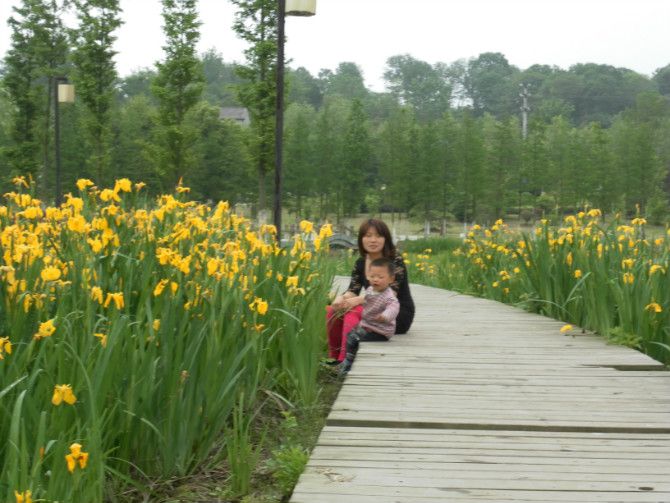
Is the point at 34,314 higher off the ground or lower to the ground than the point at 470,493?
higher

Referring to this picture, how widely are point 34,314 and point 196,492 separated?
2.70 ft

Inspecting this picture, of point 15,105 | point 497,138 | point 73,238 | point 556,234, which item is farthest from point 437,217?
point 73,238

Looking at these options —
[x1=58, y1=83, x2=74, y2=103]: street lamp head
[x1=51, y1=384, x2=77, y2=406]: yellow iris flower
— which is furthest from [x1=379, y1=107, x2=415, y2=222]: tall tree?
[x1=51, y1=384, x2=77, y2=406]: yellow iris flower

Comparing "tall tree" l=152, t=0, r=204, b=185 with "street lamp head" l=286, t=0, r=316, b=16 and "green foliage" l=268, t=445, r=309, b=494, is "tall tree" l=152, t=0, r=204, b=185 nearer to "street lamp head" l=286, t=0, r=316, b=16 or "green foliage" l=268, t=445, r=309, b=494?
"street lamp head" l=286, t=0, r=316, b=16

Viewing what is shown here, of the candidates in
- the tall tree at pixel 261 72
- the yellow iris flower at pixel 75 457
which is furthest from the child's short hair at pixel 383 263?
the tall tree at pixel 261 72

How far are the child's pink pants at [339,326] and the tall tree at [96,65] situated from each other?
2516 centimetres

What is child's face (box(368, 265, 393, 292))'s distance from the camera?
17.6 ft

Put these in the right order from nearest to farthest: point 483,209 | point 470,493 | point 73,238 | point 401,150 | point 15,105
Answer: point 470,493 → point 73,238 → point 15,105 → point 401,150 → point 483,209

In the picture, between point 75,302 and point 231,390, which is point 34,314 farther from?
point 231,390

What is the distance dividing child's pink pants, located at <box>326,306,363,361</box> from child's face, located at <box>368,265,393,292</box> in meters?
0.33

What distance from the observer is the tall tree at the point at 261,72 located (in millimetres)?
25531

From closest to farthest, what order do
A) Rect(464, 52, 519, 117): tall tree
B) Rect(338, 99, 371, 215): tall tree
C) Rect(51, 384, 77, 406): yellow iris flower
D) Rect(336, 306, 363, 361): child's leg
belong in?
1. Rect(51, 384, 77, 406): yellow iris flower
2. Rect(336, 306, 363, 361): child's leg
3. Rect(338, 99, 371, 215): tall tree
4. Rect(464, 52, 519, 117): tall tree

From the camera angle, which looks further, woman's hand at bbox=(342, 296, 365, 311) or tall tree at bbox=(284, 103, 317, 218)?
tall tree at bbox=(284, 103, 317, 218)

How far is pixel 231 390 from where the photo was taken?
10.8ft
